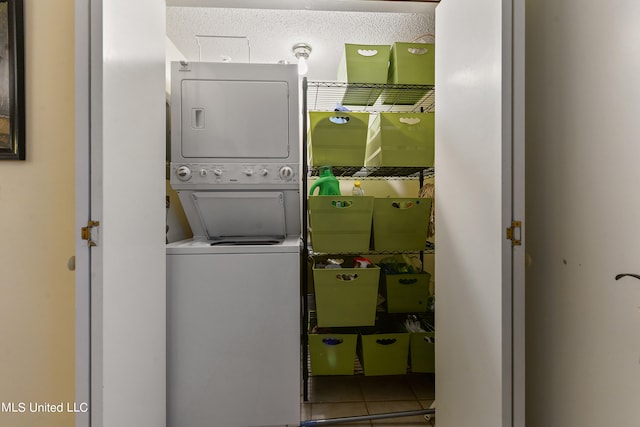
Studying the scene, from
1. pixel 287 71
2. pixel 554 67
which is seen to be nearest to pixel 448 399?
pixel 554 67

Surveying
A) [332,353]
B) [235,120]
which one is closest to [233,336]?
[332,353]

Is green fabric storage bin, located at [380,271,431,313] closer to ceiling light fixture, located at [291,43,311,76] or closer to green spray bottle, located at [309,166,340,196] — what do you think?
green spray bottle, located at [309,166,340,196]

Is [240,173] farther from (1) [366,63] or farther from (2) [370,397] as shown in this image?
(2) [370,397]

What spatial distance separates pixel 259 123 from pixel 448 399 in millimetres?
1736

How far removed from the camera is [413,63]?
1816 mm

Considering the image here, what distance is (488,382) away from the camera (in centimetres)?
104

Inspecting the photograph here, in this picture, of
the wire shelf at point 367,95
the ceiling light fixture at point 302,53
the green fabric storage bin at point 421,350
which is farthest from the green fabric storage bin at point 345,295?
the ceiling light fixture at point 302,53

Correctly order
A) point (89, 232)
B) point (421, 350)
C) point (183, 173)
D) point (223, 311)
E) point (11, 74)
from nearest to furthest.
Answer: point (89, 232), point (11, 74), point (223, 311), point (183, 173), point (421, 350)

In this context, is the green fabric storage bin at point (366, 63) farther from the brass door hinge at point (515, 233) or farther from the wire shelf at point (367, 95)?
the brass door hinge at point (515, 233)

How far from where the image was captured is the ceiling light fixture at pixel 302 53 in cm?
221

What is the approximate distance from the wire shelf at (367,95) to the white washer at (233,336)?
1.10 m

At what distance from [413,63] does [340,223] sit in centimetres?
109

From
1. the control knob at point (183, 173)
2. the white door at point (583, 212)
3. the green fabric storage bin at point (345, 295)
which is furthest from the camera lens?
the green fabric storage bin at point (345, 295)

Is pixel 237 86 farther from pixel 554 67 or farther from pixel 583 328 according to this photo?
pixel 583 328
